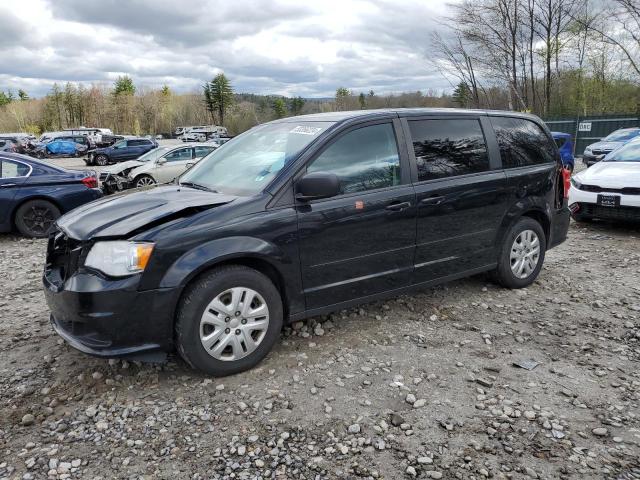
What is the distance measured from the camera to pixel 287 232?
3555mm

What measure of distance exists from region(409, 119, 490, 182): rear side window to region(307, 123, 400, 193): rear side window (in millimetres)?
260

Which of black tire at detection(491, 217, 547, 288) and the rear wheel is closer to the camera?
black tire at detection(491, 217, 547, 288)

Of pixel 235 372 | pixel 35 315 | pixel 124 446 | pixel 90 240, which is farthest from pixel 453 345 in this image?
pixel 35 315

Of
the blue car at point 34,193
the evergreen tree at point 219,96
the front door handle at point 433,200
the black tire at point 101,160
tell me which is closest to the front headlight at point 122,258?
the front door handle at point 433,200

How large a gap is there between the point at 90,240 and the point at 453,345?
109 inches

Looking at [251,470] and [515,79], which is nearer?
[251,470]

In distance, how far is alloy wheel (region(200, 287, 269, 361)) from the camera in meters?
3.32

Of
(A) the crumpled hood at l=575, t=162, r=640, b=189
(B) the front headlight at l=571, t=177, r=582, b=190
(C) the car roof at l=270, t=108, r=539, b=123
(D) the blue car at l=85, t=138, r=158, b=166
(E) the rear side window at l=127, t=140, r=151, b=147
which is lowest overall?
(B) the front headlight at l=571, t=177, r=582, b=190

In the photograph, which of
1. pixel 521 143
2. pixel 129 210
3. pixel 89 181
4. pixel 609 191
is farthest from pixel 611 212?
pixel 89 181

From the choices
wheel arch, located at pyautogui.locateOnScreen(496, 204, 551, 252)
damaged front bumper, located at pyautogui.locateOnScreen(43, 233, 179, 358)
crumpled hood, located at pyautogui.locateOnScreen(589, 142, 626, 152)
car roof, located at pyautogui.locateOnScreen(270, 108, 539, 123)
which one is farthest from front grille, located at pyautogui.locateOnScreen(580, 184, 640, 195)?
crumpled hood, located at pyautogui.locateOnScreen(589, 142, 626, 152)

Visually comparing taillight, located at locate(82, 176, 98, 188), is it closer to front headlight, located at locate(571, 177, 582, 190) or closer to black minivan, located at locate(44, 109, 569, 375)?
black minivan, located at locate(44, 109, 569, 375)

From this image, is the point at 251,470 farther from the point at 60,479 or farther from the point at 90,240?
the point at 90,240

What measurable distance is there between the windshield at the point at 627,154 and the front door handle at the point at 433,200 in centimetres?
598

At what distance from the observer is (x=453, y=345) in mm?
4008
